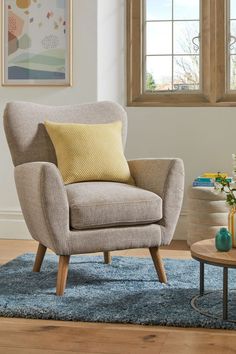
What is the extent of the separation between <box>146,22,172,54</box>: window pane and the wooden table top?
259cm

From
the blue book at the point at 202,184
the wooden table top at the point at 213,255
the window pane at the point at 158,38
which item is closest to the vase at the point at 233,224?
the wooden table top at the point at 213,255

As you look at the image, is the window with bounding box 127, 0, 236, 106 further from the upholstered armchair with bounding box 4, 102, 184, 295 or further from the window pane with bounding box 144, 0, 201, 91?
the upholstered armchair with bounding box 4, 102, 184, 295

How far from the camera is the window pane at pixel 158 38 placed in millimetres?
4859

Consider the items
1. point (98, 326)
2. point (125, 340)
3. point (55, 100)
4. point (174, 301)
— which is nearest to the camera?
point (125, 340)

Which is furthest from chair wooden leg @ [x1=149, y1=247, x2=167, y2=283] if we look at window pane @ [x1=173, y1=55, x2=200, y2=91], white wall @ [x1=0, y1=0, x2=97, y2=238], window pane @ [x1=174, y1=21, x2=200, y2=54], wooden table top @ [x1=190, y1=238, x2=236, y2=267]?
window pane @ [x1=174, y1=21, x2=200, y2=54]

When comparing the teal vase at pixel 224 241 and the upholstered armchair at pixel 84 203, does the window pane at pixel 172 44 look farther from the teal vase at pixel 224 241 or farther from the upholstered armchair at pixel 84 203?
the teal vase at pixel 224 241

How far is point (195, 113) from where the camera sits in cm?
468

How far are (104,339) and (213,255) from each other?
0.57 metres

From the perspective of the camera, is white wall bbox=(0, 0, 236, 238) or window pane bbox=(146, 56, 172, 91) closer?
white wall bbox=(0, 0, 236, 238)

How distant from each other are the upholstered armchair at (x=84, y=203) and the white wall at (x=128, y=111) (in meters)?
1.18

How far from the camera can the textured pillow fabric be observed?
3273 mm

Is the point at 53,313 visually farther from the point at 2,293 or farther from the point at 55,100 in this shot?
the point at 55,100

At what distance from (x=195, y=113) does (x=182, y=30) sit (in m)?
0.71

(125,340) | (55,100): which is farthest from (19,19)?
(125,340)
